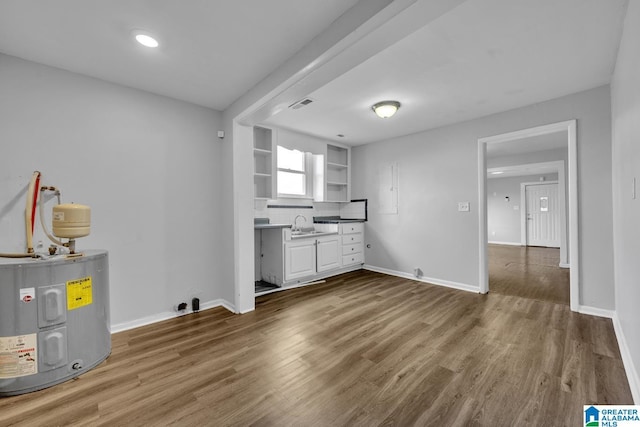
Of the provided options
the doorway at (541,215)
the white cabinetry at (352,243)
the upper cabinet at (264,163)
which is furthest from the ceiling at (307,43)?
the doorway at (541,215)

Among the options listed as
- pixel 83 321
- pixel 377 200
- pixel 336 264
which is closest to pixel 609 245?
pixel 377 200

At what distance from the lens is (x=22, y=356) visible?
1751mm

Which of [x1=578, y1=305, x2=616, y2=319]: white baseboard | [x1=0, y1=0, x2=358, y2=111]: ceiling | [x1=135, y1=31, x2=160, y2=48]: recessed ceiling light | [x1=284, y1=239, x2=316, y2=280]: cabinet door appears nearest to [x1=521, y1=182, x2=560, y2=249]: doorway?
[x1=578, y1=305, x2=616, y2=319]: white baseboard

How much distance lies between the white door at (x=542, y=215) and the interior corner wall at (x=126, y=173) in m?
9.06

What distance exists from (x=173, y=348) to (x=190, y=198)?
1602 mm

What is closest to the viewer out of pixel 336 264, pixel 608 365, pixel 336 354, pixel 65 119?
pixel 608 365

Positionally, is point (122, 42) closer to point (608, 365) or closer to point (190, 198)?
point (190, 198)

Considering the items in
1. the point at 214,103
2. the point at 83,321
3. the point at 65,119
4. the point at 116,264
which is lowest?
the point at 83,321

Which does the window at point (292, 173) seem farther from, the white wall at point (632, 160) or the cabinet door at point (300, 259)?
the white wall at point (632, 160)

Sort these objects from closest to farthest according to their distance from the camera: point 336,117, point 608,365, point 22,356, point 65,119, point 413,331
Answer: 1. point 22,356
2. point 608,365
3. point 65,119
4. point 413,331
5. point 336,117

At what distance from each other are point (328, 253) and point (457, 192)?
228 centimetres

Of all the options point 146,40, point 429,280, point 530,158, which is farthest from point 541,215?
point 146,40

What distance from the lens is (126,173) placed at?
2695 mm

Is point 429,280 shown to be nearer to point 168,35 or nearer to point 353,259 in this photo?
point 353,259
